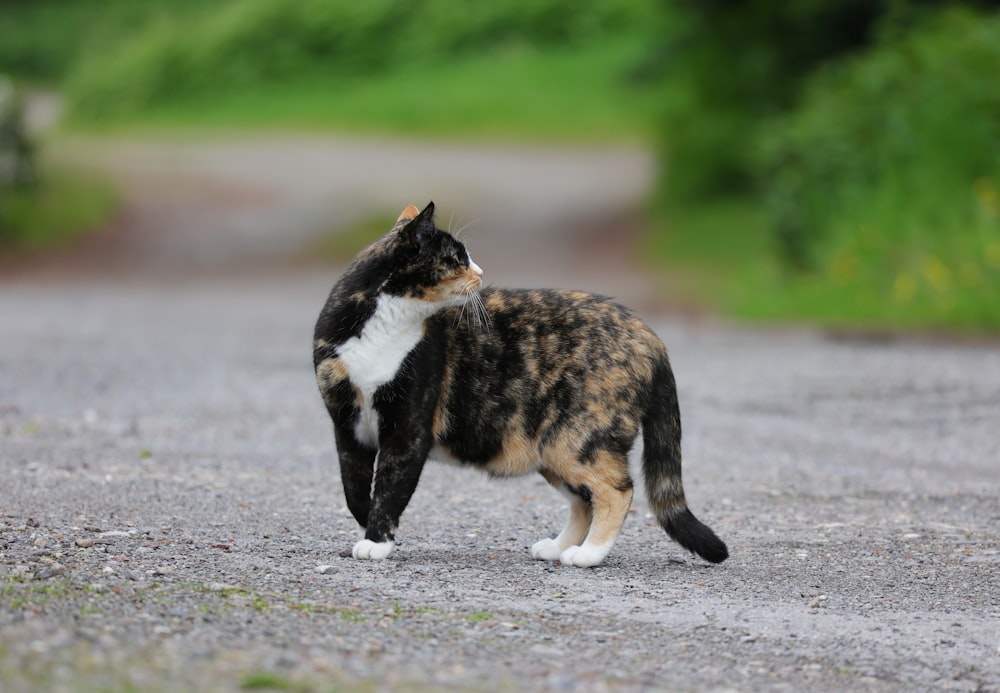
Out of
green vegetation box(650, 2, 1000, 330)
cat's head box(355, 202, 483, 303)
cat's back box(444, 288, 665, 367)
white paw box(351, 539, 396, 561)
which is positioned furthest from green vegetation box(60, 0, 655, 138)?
white paw box(351, 539, 396, 561)

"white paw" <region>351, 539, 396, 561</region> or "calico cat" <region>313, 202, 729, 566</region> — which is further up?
"calico cat" <region>313, 202, 729, 566</region>

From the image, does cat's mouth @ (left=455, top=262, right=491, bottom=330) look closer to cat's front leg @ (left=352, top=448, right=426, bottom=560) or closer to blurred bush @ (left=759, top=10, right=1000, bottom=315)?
cat's front leg @ (left=352, top=448, right=426, bottom=560)

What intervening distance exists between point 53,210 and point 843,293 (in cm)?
1409

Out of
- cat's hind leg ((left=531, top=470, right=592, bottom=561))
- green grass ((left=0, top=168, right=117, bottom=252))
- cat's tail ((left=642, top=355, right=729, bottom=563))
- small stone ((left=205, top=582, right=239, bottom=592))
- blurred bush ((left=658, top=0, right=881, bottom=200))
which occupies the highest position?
blurred bush ((left=658, top=0, right=881, bottom=200))

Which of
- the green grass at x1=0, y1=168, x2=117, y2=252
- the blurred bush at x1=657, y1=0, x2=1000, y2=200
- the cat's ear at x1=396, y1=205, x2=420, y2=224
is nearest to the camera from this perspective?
the cat's ear at x1=396, y1=205, x2=420, y2=224

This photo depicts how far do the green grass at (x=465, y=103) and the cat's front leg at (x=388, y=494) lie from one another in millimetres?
25450

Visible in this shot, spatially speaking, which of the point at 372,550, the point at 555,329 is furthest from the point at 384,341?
the point at 372,550

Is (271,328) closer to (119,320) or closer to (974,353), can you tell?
(119,320)

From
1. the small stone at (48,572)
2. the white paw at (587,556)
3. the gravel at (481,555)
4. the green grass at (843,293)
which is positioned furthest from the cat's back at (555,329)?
the green grass at (843,293)

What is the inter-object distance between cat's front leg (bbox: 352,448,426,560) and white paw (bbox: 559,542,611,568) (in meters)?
0.74

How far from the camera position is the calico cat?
614 cm

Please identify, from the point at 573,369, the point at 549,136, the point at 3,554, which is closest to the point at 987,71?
the point at 573,369

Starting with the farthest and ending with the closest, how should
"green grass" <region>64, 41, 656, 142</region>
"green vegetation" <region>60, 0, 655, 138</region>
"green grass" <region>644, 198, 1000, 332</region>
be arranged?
"green vegetation" <region>60, 0, 655, 138</region>, "green grass" <region>64, 41, 656, 142</region>, "green grass" <region>644, 198, 1000, 332</region>

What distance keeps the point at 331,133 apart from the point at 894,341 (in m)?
19.9
